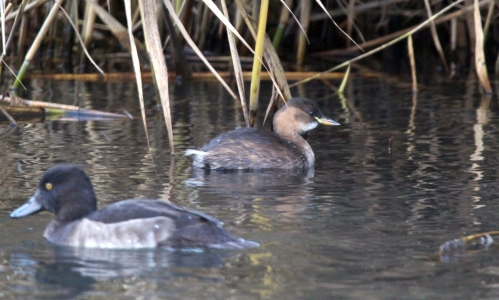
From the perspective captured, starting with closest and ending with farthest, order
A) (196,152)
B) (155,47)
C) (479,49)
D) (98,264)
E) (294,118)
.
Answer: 1. (98,264)
2. (155,47)
3. (196,152)
4. (294,118)
5. (479,49)

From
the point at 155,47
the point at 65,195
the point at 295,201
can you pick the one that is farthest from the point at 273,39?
the point at 65,195

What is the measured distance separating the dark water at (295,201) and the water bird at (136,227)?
76 mm

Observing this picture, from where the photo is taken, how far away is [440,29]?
16.6 m

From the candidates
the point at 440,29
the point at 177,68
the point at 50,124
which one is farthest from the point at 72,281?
the point at 440,29

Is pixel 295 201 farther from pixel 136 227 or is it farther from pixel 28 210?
pixel 28 210

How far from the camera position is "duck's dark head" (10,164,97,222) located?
5402mm

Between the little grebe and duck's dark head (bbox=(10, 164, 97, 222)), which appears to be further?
the little grebe

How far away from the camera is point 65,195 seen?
5.41 m

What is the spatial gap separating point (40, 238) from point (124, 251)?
593 mm

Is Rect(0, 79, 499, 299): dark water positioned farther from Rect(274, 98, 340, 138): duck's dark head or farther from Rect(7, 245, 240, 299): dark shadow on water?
Rect(274, 98, 340, 138): duck's dark head

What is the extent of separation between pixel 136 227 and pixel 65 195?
21.8 inches

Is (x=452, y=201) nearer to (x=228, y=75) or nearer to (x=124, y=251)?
(x=124, y=251)

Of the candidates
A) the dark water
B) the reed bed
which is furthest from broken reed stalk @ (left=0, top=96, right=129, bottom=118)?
the reed bed

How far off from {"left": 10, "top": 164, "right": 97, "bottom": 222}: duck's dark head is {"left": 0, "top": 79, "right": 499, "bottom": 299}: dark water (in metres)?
0.19
